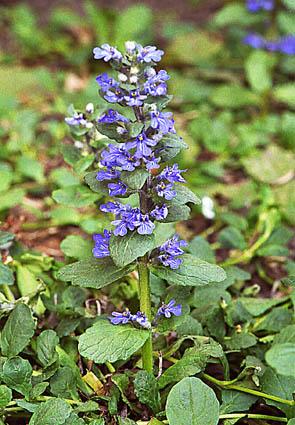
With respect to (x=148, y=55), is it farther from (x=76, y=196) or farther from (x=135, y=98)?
(x=76, y=196)

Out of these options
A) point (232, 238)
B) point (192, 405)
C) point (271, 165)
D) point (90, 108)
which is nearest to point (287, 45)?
point (271, 165)

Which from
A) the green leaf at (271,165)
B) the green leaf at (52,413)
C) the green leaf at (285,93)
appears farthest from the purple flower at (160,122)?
the green leaf at (285,93)

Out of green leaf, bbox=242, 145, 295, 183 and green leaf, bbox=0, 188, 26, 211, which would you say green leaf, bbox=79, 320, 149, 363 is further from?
green leaf, bbox=242, 145, 295, 183

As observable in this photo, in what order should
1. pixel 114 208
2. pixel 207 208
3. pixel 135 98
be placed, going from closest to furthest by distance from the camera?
pixel 135 98, pixel 114 208, pixel 207 208

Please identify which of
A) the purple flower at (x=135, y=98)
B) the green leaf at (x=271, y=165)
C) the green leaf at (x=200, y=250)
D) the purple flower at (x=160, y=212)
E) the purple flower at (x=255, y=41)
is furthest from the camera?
the purple flower at (x=255, y=41)

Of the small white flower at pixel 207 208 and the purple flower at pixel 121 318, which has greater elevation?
the purple flower at pixel 121 318

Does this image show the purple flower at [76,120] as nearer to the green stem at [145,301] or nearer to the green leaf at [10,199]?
the green stem at [145,301]

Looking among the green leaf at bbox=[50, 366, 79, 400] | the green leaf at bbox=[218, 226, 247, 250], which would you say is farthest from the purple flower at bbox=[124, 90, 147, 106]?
the green leaf at bbox=[218, 226, 247, 250]
